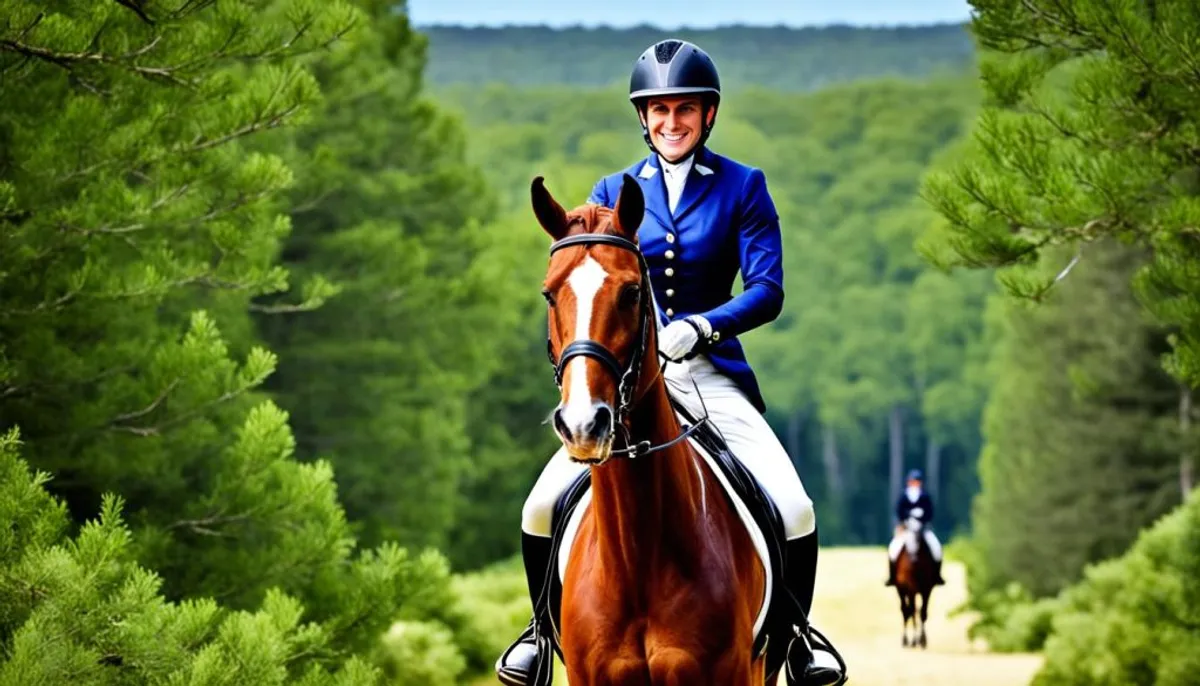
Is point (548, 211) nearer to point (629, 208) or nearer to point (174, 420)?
point (629, 208)

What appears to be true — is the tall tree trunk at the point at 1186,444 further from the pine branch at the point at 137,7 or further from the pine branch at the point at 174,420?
the pine branch at the point at 137,7

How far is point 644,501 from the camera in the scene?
19.2 feet

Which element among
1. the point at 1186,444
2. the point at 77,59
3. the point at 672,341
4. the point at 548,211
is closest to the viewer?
the point at 548,211

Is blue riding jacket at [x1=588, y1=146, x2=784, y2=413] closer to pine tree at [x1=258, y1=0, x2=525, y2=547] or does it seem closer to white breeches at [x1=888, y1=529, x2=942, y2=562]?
pine tree at [x1=258, y1=0, x2=525, y2=547]

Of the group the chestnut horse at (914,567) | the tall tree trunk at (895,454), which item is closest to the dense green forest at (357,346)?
the chestnut horse at (914,567)

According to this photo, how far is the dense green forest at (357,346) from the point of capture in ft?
32.5

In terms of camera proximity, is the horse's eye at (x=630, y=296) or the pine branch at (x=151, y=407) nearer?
the horse's eye at (x=630, y=296)

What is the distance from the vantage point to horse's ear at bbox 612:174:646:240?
549 cm

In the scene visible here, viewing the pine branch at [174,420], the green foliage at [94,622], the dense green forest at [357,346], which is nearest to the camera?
the green foliage at [94,622]

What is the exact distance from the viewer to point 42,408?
1132 cm

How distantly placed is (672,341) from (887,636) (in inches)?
1048

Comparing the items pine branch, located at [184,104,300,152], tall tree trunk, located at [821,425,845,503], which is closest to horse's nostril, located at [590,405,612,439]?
pine branch, located at [184,104,300,152]

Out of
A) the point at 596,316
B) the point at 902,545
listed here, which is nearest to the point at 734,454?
the point at 596,316

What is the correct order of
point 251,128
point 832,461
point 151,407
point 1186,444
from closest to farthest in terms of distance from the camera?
point 251,128 → point 151,407 → point 1186,444 → point 832,461
